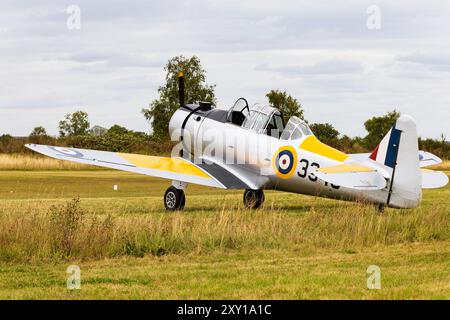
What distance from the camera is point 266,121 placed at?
1855 centimetres

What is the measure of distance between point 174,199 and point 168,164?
1.19 meters

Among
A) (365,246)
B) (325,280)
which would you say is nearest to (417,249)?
(365,246)

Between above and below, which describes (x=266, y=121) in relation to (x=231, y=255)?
above

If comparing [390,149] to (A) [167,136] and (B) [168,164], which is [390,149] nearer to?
(B) [168,164]

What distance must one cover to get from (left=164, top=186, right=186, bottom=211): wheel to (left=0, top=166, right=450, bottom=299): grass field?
441 centimetres

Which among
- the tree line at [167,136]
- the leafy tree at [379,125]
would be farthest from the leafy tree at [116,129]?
the leafy tree at [379,125]

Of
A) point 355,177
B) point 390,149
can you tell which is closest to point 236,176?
point 355,177

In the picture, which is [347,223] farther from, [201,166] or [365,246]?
[201,166]

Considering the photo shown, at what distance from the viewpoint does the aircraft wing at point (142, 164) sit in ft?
62.6

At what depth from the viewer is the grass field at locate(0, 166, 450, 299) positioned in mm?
9109

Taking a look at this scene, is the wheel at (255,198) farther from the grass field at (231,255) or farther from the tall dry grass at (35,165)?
the tall dry grass at (35,165)

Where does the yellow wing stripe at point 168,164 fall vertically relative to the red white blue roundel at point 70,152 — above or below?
below

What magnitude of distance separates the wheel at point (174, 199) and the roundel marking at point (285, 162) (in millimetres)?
2313

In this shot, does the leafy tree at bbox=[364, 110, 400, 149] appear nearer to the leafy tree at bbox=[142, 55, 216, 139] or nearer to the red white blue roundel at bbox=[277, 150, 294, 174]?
the leafy tree at bbox=[142, 55, 216, 139]
